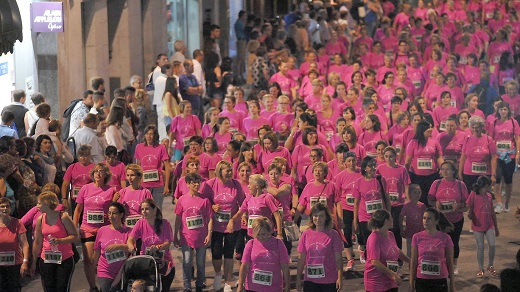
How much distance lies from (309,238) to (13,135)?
5.88m

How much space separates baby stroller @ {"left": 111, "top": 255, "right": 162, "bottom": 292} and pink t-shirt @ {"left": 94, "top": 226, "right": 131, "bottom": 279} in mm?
754

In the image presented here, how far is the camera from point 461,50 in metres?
28.5

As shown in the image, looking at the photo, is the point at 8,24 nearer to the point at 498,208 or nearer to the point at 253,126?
the point at 253,126

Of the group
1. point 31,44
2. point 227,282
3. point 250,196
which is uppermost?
point 31,44

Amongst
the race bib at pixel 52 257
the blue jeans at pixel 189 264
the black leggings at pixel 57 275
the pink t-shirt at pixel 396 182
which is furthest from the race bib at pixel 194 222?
the pink t-shirt at pixel 396 182

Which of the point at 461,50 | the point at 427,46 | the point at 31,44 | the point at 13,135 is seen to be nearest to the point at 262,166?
the point at 13,135

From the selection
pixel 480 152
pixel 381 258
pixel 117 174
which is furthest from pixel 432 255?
pixel 480 152

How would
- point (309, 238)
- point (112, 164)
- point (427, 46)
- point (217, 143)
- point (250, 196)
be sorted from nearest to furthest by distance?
point (309, 238)
point (250, 196)
point (112, 164)
point (217, 143)
point (427, 46)

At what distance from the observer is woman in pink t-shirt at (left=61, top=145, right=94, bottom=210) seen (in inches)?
623

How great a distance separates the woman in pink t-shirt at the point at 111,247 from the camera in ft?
43.9

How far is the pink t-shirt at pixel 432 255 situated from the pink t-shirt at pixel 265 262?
1.49 metres

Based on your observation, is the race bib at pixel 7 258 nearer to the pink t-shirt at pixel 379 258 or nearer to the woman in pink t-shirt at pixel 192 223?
the woman in pink t-shirt at pixel 192 223

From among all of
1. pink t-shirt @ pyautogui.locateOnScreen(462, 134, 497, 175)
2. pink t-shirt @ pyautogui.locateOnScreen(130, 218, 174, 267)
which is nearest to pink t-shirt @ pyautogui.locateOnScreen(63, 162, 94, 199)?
pink t-shirt @ pyautogui.locateOnScreen(130, 218, 174, 267)

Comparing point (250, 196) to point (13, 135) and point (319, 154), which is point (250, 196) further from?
point (13, 135)
